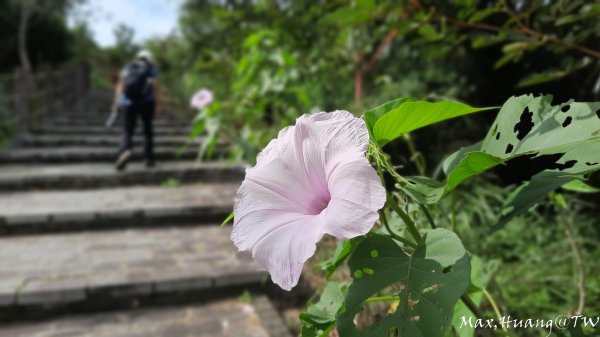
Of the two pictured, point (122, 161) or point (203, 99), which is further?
point (122, 161)

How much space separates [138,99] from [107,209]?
1.80 metres

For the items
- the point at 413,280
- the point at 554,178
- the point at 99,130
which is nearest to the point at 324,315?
the point at 413,280

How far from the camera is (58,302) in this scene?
8.35 feet

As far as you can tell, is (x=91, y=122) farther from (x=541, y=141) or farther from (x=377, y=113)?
(x=541, y=141)

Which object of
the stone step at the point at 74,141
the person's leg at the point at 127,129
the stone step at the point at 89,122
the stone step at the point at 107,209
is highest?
the person's leg at the point at 127,129

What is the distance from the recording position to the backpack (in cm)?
509

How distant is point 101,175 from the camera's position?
192 inches

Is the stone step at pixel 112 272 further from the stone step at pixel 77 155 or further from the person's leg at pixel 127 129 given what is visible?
the stone step at pixel 77 155

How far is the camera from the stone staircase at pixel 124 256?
2.47 metres

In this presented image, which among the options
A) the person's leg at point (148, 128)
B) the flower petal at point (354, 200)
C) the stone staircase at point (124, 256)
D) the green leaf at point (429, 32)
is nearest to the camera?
the flower petal at point (354, 200)

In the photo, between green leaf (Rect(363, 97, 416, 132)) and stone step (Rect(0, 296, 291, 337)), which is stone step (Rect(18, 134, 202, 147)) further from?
green leaf (Rect(363, 97, 416, 132))

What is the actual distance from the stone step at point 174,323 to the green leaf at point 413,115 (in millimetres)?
1739

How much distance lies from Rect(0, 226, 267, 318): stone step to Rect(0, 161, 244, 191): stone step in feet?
4.47

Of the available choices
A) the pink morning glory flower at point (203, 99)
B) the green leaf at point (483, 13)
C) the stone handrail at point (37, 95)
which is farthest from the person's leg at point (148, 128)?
the green leaf at point (483, 13)
